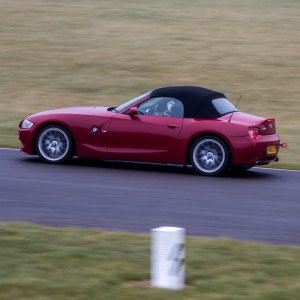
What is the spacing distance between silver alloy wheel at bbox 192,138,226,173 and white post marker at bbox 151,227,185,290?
286 inches

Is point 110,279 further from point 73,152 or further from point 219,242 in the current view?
point 73,152

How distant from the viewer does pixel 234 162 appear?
1334 cm

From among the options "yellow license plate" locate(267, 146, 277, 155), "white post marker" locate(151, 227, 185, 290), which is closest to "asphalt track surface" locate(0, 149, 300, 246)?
"yellow license plate" locate(267, 146, 277, 155)

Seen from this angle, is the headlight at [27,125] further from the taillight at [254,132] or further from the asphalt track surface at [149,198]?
the taillight at [254,132]

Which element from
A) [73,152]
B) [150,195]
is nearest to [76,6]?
[73,152]

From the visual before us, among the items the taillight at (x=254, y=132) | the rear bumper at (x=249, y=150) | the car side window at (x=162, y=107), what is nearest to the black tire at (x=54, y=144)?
the car side window at (x=162, y=107)

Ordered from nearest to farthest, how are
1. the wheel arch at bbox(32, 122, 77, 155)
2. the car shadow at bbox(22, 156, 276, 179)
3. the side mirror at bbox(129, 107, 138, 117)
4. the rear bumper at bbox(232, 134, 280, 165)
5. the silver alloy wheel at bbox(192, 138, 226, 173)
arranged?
the rear bumper at bbox(232, 134, 280, 165) → the silver alloy wheel at bbox(192, 138, 226, 173) → the side mirror at bbox(129, 107, 138, 117) → the car shadow at bbox(22, 156, 276, 179) → the wheel arch at bbox(32, 122, 77, 155)

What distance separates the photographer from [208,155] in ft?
44.1

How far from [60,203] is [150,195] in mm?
1420

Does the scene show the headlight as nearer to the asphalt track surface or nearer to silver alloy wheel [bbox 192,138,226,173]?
the asphalt track surface

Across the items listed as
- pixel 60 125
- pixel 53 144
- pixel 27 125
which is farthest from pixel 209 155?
pixel 27 125

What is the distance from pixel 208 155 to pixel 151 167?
1.24m

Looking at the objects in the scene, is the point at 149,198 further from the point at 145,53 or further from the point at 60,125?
the point at 145,53

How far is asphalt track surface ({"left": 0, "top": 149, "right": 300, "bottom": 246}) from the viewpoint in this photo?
9258mm
